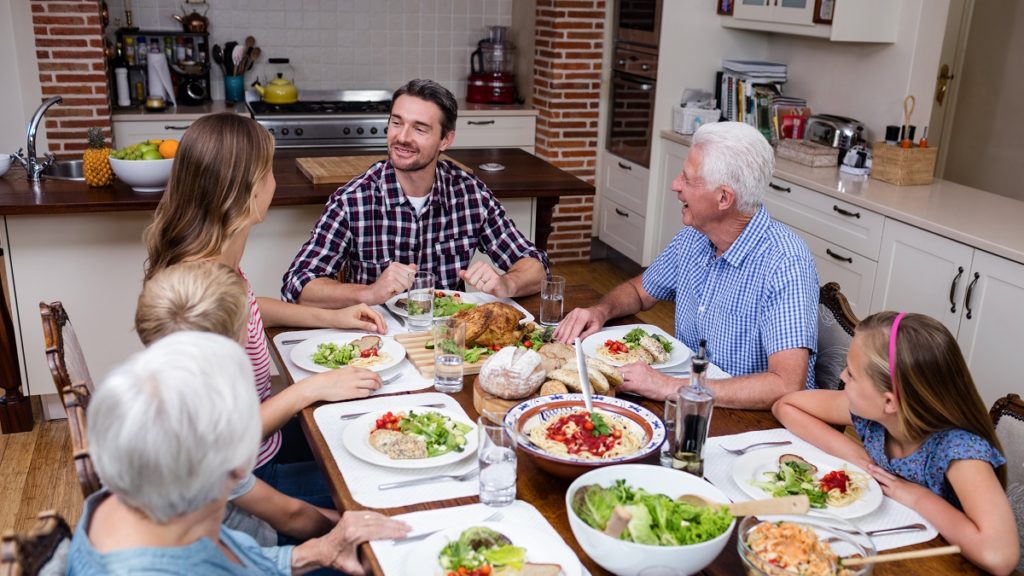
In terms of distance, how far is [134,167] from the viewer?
3244mm

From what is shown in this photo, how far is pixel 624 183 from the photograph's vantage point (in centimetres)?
566

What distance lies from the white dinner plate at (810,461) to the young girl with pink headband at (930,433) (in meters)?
0.03

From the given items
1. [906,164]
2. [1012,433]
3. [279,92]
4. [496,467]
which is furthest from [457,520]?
[279,92]

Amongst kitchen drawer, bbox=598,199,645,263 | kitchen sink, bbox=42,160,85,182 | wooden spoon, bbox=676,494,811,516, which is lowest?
kitchen drawer, bbox=598,199,645,263

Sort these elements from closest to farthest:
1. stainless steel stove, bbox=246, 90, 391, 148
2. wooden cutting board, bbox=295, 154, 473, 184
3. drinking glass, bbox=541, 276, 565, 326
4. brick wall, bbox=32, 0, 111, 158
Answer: drinking glass, bbox=541, 276, 565, 326, wooden cutting board, bbox=295, 154, 473, 184, brick wall, bbox=32, 0, 111, 158, stainless steel stove, bbox=246, 90, 391, 148

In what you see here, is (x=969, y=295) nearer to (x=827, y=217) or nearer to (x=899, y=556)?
(x=827, y=217)

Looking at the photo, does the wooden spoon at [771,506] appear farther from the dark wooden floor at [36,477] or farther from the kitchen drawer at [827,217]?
the kitchen drawer at [827,217]

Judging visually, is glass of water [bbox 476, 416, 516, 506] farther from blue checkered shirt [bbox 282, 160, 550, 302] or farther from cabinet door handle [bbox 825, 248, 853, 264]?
cabinet door handle [bbox 825, 248, 853, 264]

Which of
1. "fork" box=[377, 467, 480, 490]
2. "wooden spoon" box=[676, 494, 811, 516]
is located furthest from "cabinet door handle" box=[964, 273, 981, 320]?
"fork" box=[377, 467, 480, 490]

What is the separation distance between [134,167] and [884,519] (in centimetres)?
272

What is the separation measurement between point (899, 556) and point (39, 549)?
1.19 meters

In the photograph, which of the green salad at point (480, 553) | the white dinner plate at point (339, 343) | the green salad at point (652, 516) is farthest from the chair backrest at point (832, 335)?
the green salad at point (480, 553)

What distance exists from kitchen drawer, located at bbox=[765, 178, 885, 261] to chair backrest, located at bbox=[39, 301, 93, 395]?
10.1 ft

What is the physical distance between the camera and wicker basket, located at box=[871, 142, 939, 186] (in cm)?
407
